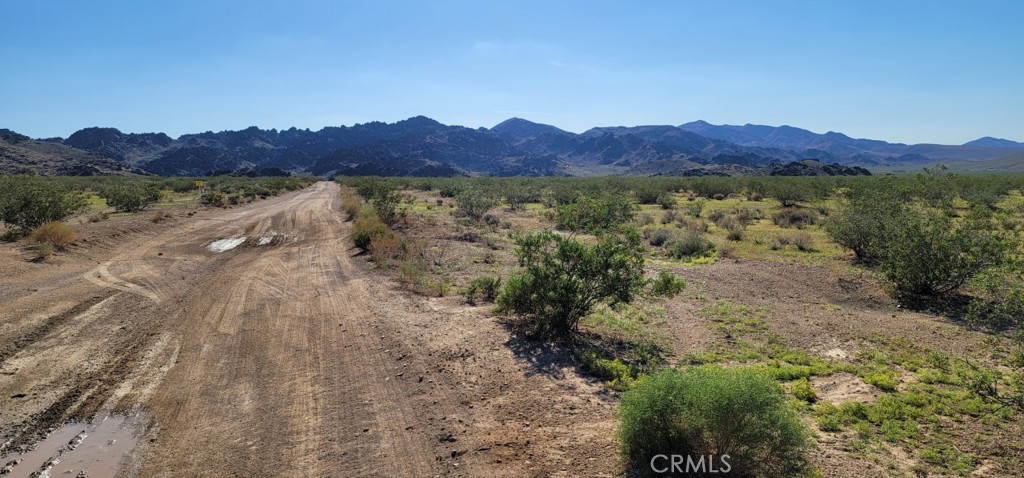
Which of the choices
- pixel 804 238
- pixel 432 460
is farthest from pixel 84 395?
pixel 804 238

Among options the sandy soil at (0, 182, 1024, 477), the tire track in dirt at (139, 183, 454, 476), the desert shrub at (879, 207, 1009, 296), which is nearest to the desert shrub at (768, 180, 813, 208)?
the sandy soil at (0, 182, 1024, 477)

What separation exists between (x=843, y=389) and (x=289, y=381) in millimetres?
8269

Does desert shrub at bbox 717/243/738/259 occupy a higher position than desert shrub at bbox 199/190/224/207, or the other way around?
desert shrub at bbox 199/190/224/207

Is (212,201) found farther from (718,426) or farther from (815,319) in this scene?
(718,426)

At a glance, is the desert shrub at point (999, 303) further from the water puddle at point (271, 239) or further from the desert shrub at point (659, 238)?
the water puddle at point (271, 239)

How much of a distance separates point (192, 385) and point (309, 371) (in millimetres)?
1614

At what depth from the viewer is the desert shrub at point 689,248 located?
20.0m

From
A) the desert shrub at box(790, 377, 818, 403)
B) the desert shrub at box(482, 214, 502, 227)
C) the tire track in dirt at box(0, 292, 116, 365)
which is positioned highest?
the desert shrub at box(482, 214, 502, 227)

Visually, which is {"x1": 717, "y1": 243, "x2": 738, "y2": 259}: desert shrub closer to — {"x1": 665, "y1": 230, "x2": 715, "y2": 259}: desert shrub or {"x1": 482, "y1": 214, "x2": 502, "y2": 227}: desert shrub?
{"x1": 665, "y1": 230, "x2": 715, "y2": 259}: desert shrub

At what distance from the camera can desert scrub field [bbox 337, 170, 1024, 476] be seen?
5.97 metres

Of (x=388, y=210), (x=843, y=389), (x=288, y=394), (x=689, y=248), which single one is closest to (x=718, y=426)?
(x=843, y=389)

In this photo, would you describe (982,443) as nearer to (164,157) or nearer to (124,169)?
(124,169)

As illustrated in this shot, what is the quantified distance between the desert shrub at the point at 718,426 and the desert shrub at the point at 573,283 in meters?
4.02

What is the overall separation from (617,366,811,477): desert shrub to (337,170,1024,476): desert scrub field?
0.04 m
